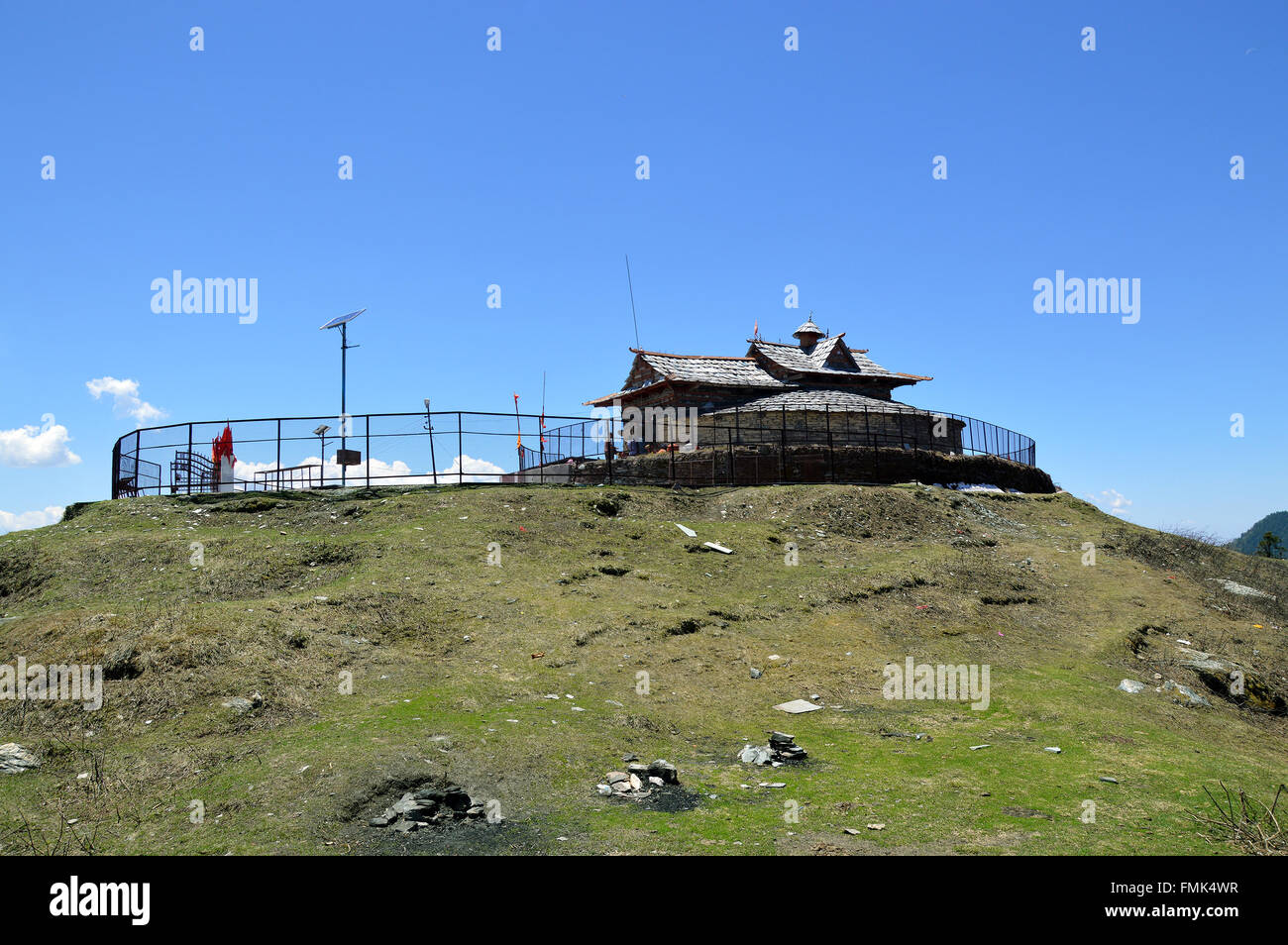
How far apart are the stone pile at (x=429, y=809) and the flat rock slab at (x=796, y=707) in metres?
5.46

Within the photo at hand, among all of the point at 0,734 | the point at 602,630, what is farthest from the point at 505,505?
the point at 0,734

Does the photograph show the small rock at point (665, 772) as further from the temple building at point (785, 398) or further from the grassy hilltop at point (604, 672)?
the temple building at point (785, 398)

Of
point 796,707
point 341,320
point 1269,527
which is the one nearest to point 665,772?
point 796,707

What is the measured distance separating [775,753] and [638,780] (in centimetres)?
214

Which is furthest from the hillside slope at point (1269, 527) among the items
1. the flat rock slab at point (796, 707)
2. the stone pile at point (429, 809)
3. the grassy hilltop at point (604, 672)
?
→ the stone pile at point (429, 809)

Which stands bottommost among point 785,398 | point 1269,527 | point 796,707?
point 1269,527

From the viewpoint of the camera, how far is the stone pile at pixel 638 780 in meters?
9.07

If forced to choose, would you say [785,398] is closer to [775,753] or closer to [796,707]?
[796,707]

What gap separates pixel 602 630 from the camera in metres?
14.8

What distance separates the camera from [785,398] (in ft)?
122

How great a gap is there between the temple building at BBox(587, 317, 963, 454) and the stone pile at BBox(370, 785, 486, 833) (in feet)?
68.5

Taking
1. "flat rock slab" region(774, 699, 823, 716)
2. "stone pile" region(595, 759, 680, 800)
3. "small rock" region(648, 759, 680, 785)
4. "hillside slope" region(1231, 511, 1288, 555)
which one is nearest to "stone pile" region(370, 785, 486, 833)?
"stone pile" region(595, 759, 680, 800)
